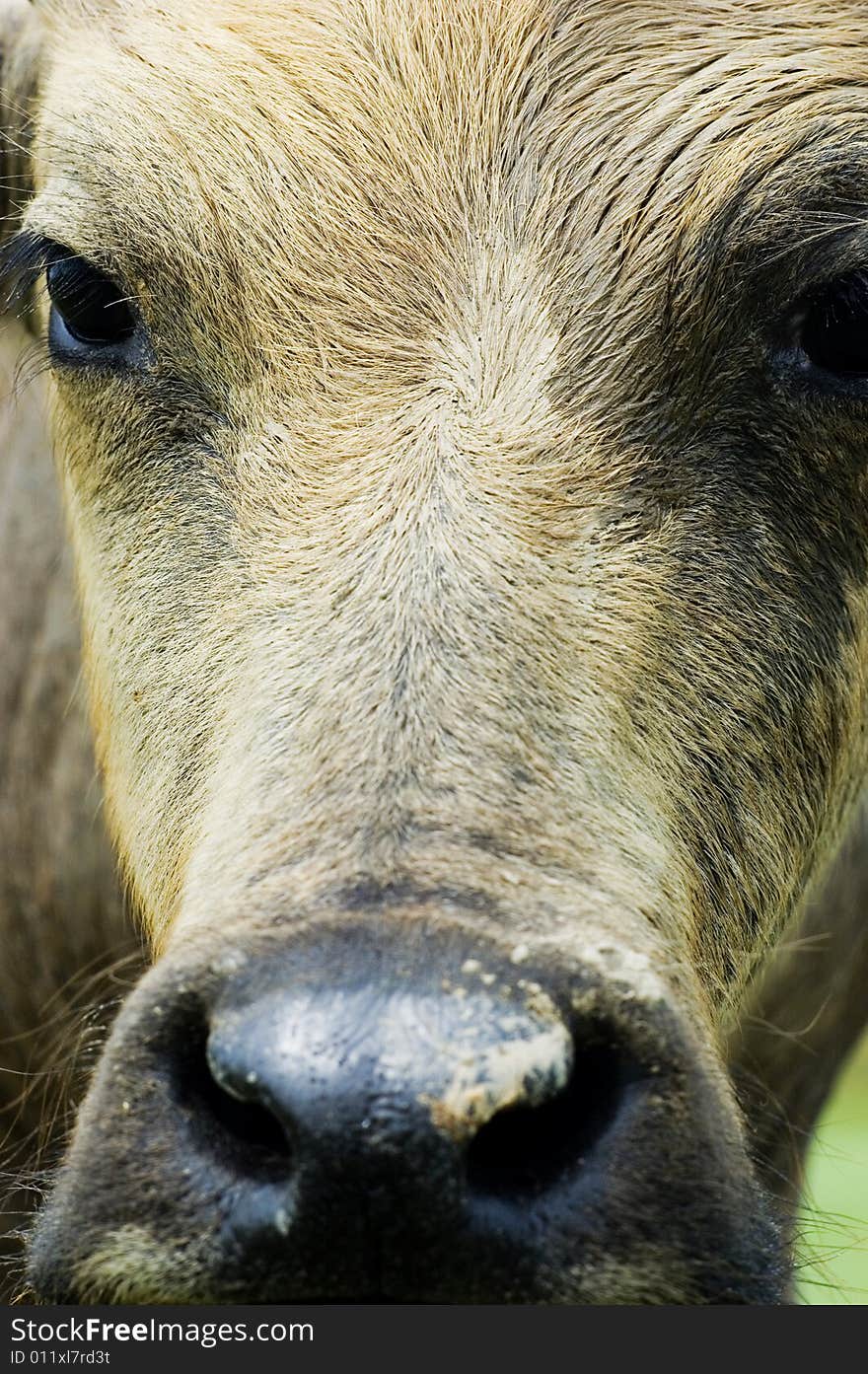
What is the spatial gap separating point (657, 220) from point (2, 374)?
379cm

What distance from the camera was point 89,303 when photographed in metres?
4.26

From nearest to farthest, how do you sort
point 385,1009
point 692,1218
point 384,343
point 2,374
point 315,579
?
1. point 385,1009
2. point 692,1218
3. point 315,579
4. point 384,343
5. point 2,374

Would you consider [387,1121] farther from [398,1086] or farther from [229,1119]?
[229,1119]

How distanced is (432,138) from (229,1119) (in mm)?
2468

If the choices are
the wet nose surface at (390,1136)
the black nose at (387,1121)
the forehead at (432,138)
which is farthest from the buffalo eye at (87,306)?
the black nose at (387,1121)

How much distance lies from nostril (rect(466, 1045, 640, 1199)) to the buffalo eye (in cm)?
237

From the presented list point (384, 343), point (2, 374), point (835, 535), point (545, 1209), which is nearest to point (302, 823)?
point (545, 1209)

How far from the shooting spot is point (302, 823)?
3.06 m

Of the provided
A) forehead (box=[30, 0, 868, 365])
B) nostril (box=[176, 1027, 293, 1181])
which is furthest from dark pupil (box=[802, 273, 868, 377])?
nostril (box=[176, 1027, 293, 1181])

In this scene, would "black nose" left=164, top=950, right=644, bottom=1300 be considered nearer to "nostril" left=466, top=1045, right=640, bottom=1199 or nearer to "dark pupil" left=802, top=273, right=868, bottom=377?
"nostril" left=466, top=1045, right=640, bottom=1199

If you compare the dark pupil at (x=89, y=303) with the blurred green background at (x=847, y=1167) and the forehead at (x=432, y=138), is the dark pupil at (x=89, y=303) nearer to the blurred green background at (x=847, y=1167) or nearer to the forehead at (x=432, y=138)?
the forehead at (x=432, y=138)

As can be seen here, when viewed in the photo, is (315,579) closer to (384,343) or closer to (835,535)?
(384,343)

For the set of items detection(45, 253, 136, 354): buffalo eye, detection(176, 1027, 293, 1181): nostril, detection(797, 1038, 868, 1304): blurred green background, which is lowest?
detection(797, 1038, 868, 1304): blurred green background

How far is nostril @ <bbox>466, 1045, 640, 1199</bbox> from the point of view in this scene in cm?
265
